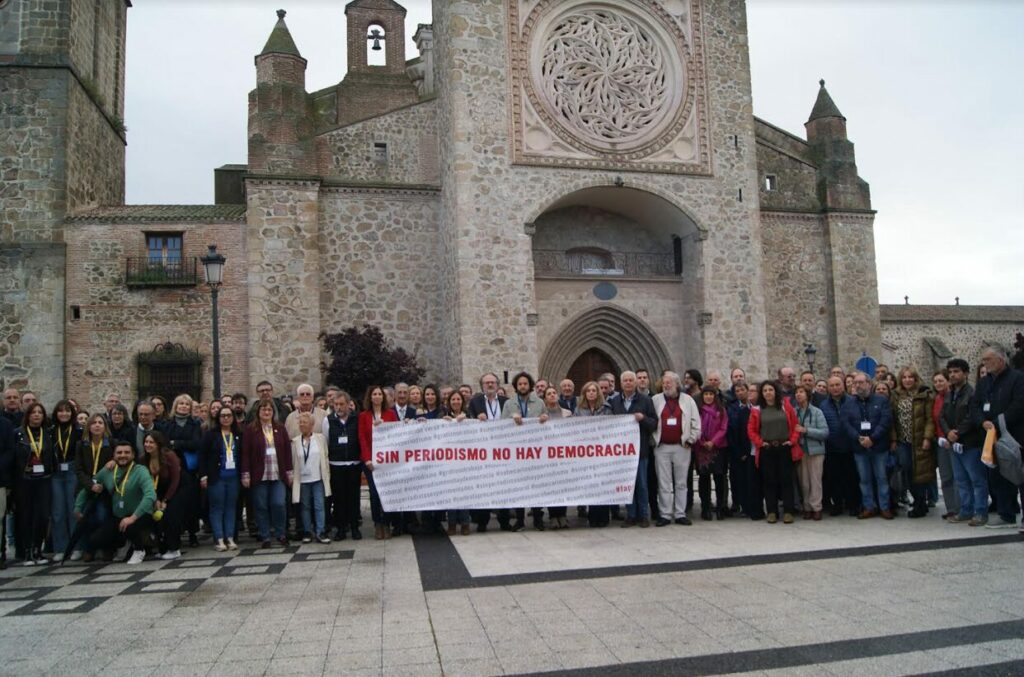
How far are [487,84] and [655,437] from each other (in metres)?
11.4

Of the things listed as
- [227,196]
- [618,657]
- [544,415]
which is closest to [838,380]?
[544,415]

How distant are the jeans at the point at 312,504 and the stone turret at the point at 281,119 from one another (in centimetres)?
1139

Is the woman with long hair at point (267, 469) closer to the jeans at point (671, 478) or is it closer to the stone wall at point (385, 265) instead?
the jeans at point (671, 478)

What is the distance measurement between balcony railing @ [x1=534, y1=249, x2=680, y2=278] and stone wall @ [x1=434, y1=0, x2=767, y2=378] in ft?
5.03

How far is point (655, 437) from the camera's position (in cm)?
972

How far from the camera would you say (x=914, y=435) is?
9352 millimetres

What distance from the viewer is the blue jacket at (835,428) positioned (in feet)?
31.9

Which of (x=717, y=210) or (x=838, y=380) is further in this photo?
(x=717, y=210)

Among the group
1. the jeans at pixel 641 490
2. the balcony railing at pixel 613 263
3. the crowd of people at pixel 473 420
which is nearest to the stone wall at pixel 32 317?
the crowd of people at pixel 473 420

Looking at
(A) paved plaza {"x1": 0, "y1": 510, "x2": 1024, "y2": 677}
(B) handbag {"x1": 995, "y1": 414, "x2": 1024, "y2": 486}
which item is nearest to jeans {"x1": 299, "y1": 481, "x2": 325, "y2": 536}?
(A) paved plaza {"x1": 0, "y1": 510, "x2": 1024, "y2": 677}

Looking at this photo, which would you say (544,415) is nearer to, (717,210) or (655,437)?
(655,437)

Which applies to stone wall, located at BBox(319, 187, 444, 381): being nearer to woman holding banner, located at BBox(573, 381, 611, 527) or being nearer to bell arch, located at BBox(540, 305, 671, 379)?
bell arch, located at BBox(540, 305, 671, 379)

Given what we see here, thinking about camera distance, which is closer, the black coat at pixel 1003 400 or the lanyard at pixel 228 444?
the black coat at pixel 1003 400

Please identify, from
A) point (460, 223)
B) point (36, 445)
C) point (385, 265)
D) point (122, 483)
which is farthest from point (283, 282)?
point (122, 483)
